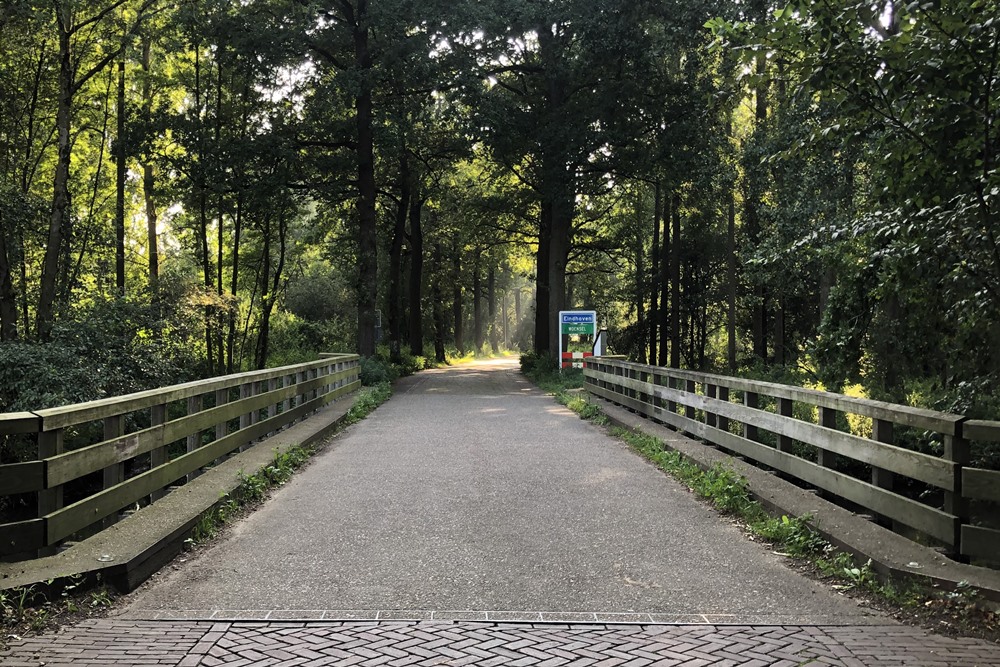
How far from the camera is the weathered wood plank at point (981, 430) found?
14.1 feet

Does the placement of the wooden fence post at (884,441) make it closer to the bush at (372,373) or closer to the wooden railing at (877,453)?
the wooden railing at (877,453)

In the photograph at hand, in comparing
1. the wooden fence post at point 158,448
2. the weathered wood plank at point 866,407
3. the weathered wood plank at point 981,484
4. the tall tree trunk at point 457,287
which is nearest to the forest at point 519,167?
the weathered wood plank at point 866,407

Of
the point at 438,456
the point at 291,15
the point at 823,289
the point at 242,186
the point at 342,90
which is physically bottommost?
the point at 438,456

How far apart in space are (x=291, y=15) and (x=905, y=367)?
62.2 feet

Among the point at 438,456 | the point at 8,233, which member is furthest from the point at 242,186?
the point at 438,456

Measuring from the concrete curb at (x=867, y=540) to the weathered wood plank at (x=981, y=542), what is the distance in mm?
88

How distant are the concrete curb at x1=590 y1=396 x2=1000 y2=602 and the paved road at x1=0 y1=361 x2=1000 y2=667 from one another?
406 millimetres

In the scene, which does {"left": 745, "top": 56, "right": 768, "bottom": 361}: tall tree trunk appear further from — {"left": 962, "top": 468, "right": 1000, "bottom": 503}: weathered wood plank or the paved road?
{"left": 962, "top": 468, "right": 1000, "bottom": 503}: weathered wood plank

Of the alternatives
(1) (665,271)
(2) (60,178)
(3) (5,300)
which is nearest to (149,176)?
(2) (60,178)

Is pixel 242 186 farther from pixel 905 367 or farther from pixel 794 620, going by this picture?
pixel 794 620

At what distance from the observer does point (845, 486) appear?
575 cm

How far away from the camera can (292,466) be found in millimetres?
8688

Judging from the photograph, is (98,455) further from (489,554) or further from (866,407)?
(866,407)

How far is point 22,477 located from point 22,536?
0.37 m
